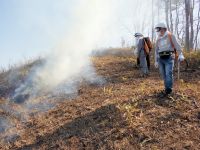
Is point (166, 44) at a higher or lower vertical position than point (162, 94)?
higher

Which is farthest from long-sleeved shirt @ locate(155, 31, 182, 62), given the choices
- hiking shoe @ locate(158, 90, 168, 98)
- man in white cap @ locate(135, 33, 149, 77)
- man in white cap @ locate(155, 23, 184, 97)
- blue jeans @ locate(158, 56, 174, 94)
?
man in white cap @ locate(135, 33, 149, 77)

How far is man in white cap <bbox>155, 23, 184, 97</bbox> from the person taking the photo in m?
9.47

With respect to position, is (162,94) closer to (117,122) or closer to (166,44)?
(166,44)

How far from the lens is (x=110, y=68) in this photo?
16.2 meters

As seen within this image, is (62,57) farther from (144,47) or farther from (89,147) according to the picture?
(89,147)

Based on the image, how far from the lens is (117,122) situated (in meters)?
8.73

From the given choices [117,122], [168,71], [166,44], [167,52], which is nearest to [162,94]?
[168,71]

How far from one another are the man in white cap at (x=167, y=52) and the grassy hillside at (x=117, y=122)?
439 mm

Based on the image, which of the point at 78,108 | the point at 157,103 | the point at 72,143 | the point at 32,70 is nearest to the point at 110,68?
the point at 32,70

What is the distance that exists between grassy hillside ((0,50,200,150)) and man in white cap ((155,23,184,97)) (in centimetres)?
44

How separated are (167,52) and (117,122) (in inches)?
89.5

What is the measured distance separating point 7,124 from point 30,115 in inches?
31.1

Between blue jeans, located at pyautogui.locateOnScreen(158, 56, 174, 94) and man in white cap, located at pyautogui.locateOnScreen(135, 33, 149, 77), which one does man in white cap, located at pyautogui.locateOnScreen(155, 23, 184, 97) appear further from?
man in white cap, located at pyautogui.locateOnScreen(135, 33, 149, 77)

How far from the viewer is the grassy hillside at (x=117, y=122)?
25.8 feet
